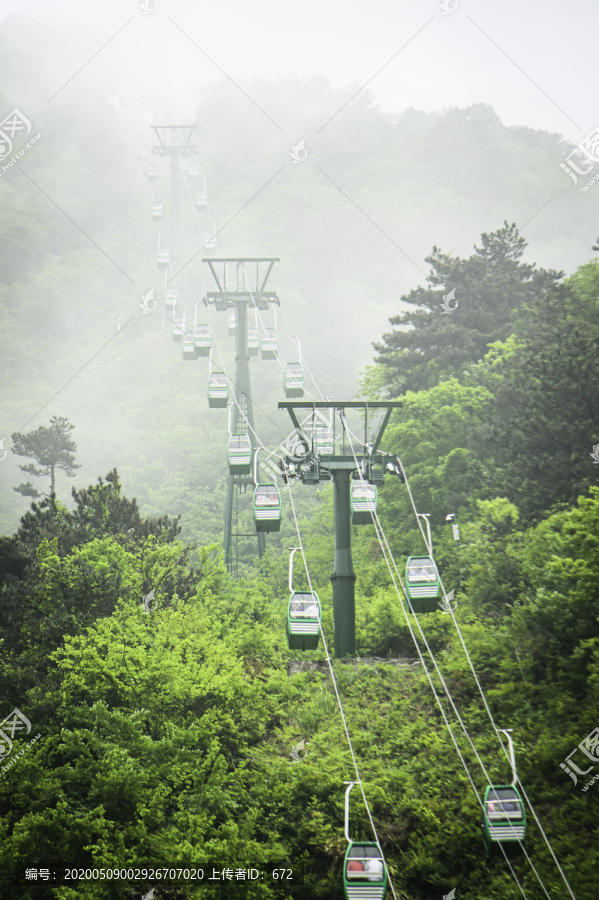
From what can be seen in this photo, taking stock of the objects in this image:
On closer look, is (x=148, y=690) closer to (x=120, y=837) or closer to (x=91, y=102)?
(x=120, y=837)

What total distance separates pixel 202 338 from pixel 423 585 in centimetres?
2324

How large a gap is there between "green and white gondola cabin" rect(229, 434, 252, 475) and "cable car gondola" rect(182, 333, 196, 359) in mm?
14105

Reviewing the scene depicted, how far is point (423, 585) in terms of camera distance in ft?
63.2

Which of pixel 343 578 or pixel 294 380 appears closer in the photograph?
pixel 343 578

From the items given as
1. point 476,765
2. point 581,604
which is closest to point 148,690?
point 476,765

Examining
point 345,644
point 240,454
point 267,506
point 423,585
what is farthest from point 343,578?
point 240,454

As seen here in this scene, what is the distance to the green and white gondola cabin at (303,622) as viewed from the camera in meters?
18.5

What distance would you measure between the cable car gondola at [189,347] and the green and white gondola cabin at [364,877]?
2982 centimetres

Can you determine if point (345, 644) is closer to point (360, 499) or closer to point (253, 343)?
point (360, 499)

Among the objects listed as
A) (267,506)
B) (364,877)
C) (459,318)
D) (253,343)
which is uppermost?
(459,318)

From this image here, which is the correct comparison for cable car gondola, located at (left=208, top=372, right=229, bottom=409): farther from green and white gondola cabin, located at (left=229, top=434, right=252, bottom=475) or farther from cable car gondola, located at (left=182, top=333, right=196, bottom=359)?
cable car gondola, located at (left=182, top=333, right=196, bottom=359)

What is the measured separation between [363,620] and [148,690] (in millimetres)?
8172

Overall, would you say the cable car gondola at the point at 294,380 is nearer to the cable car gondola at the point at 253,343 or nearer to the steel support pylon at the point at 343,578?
the cable car gondola at the point at 253,343

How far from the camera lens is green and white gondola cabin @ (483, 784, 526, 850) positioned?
1425 centimetres
